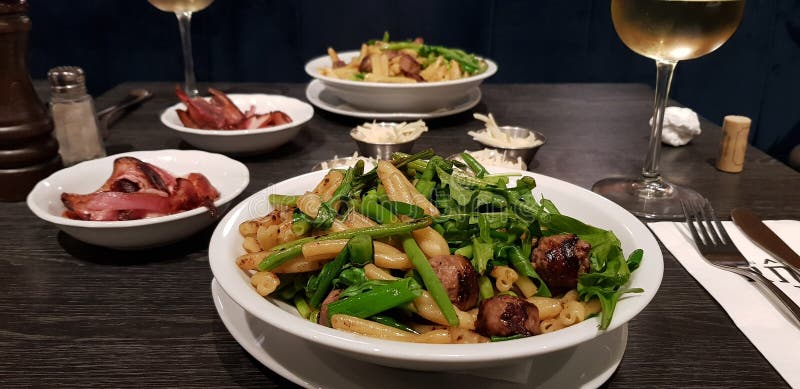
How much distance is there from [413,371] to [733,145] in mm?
1233

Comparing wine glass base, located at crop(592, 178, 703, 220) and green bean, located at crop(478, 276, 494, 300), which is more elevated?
green bean, located at crop(478, 276, 494, 300)

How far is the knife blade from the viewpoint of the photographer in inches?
43.9

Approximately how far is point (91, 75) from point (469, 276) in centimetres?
381

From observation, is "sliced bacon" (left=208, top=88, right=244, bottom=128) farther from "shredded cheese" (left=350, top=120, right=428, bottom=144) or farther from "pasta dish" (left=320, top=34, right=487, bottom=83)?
"pasta dish" (left=320, top=34, right=487, bottom=83)

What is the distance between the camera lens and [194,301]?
103 centimetres

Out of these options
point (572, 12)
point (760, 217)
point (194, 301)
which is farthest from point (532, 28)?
point (194, 301)

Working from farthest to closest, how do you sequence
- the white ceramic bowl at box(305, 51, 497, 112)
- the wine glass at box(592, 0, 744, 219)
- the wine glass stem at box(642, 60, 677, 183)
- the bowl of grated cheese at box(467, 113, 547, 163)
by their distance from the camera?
1. the white ceramic bowl at box(305, 51, 497, 112)
2. the bowl of grated cheese at box(467, 113, 547, 163)
3. the wine glass stem at box(642, 60, 677, 183)
4. the wine glass at box(592, 0, 744, 219)

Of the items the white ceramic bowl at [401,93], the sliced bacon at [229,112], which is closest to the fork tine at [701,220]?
the white ceramic bowl at [401,93]

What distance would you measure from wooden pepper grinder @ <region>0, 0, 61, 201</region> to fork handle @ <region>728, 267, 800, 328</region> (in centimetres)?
150

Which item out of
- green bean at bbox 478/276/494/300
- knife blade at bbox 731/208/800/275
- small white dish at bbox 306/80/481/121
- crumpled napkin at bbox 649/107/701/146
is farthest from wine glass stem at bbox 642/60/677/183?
green bean at bbox 478/276/494/300

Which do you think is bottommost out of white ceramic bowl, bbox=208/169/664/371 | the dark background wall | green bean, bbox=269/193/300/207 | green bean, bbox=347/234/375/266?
the dark background wall

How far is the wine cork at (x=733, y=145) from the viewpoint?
5.27 ft

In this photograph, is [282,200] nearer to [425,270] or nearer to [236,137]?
[425,270]

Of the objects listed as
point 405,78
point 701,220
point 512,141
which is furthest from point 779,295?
point 405,78
